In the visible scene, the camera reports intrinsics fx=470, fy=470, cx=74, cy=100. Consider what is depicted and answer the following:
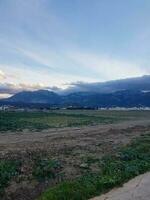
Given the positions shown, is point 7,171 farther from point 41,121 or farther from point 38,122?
point 41,121

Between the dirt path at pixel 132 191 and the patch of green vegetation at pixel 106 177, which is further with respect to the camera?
the patch of green vegetation at pixel 106 177

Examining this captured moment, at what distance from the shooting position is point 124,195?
74.7 ft

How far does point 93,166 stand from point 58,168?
278 cm

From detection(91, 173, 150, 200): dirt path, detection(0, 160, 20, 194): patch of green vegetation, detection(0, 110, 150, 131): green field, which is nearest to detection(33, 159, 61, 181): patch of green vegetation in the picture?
detection(0, 160, 20, 194): patch of green vegetation

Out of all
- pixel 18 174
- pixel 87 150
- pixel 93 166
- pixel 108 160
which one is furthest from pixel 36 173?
pixel 87 150

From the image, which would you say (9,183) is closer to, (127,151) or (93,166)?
(93,166)

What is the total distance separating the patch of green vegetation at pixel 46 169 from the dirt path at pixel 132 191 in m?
4.10

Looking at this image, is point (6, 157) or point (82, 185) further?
point (6, 157)

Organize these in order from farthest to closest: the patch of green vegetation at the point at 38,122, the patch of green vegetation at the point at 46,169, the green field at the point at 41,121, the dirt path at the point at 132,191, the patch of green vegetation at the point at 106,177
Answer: the green field at the point at 41,121, the patch of green vegetation at the point at 38,122, the patch of green vegetation at the point at 46,169, the patch of green vegetation at the point at 106,177, the dirt path at the point at 132,191

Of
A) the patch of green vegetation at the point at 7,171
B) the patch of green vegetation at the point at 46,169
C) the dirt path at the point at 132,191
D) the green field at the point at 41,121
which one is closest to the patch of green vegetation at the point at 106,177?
the dirt path at the point at 132,191

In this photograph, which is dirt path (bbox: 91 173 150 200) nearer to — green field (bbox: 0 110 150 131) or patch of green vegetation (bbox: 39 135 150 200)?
patch of green vegetation (bbox: 39 135 150 200)

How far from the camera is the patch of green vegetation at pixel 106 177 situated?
2267cm

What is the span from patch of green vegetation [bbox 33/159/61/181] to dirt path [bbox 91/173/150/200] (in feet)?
13.4

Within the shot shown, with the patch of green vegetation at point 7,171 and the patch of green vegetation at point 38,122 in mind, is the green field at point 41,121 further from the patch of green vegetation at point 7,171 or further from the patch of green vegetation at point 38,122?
the patch of green vegetation at point 7,171
